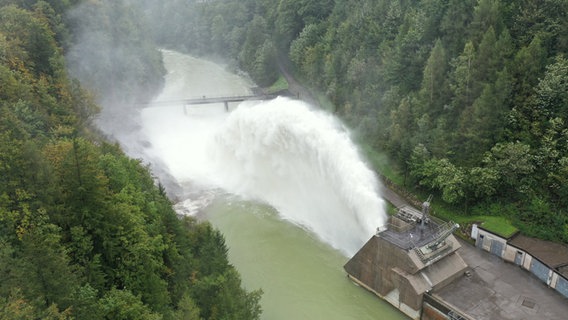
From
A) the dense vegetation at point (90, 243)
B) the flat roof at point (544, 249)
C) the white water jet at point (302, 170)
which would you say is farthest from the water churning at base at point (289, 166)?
the dense vegetation at point (90, 243)

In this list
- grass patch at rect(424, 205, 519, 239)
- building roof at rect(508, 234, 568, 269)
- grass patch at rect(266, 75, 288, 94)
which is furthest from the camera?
grass patch at rect(266, 75, 288, 94)

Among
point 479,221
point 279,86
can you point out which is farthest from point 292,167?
point 279,86

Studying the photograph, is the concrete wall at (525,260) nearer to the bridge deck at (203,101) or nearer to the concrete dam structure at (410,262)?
the concrete dam structure at (410,262)

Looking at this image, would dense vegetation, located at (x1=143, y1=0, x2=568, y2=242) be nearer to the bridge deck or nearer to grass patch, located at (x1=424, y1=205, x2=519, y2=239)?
grass patch, located at (x1=424, y1=205, x2=519, y2=239)

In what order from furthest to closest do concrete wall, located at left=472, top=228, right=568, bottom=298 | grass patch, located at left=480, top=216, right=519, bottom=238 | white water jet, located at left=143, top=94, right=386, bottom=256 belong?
white water jet, located at left=143, top=94, right=386, bottom=256 < grass patch, located at left=480, top=216, right=519, bottom=238 < concrete wall, located at left=472, top=228, right=568, bottom=298

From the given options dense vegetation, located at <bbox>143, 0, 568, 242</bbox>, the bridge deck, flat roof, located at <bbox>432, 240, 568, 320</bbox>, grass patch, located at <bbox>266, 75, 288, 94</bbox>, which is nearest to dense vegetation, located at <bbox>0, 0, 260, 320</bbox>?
flat roof, located at <bbox>432, 240, 568, 320</bbox>

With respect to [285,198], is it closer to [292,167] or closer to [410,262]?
[292,167]

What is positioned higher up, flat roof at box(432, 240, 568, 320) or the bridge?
the bridge
